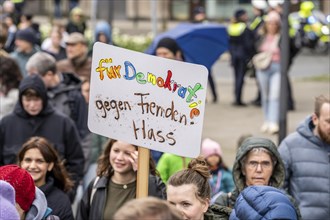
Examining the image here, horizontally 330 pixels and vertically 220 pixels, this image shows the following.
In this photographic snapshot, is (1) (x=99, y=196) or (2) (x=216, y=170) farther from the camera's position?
(2) (x=216, y=170)

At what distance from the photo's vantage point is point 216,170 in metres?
8.86

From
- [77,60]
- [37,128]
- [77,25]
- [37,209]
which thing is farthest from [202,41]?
[77,25]

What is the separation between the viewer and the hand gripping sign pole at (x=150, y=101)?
220 inches

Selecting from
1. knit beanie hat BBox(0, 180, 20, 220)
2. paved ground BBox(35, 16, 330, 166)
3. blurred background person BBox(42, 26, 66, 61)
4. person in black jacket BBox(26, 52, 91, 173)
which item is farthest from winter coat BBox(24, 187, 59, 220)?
blurred background person BBox(42, 26, 66, 61)

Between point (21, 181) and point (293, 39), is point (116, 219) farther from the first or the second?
point (293, 39)

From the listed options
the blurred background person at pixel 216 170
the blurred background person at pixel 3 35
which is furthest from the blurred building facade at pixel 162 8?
the blurred background person at pixel 216 170

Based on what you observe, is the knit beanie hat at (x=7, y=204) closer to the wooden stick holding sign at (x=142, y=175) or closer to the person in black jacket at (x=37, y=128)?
the wooden stick holding sign at (x=142, y=175)

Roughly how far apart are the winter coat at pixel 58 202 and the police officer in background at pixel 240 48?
1078 centimetres

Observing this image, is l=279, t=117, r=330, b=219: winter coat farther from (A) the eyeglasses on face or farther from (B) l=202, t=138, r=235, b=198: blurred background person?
(B) l=202, t=138, r=235, b=198: blurred background person

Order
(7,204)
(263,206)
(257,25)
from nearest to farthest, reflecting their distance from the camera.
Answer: (7,204) < (263,206) < (257,25)

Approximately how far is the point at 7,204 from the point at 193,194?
1452 mm

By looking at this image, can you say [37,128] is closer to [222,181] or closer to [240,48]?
[222,181]

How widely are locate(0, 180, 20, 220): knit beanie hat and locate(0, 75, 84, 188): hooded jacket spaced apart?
394cm

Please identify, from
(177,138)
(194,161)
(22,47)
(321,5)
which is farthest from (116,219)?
(321,5)
